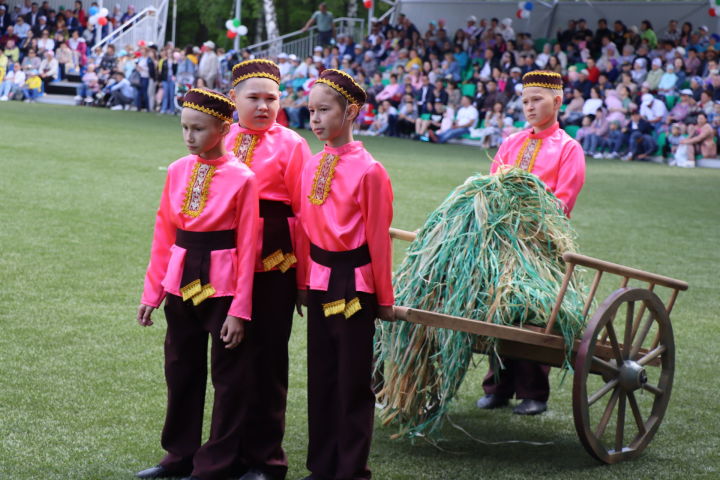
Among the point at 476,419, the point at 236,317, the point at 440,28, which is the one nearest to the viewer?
the point at 236,317

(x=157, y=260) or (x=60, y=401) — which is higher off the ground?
(x=157, y=260)

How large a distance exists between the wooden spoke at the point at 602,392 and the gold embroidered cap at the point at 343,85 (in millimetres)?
1570

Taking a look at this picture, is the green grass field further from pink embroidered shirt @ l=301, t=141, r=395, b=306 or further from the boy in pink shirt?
pink embroidered shirt @ l=301, t=141, r=395, b=306

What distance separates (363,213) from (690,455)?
6.45 ft

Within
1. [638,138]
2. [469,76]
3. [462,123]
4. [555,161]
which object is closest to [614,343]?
[555,161]

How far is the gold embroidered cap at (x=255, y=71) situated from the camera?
3.83 metres

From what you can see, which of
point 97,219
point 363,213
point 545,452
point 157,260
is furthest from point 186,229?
point 97,219

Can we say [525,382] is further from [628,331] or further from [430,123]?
[430,123]

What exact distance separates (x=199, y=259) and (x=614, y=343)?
179cm

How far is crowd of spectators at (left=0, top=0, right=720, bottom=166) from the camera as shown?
19966 mm

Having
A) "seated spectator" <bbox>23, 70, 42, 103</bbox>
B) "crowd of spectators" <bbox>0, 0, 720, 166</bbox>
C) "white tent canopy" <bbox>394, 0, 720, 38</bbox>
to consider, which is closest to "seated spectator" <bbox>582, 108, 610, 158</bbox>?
"crowd of spectators" <bbox>0, 0, 720, 166</bbox>

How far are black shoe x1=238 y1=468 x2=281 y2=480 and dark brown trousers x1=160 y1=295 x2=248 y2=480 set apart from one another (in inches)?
2.9

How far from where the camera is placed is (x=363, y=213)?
3.60 m

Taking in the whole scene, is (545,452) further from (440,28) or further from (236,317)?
(440,28)
